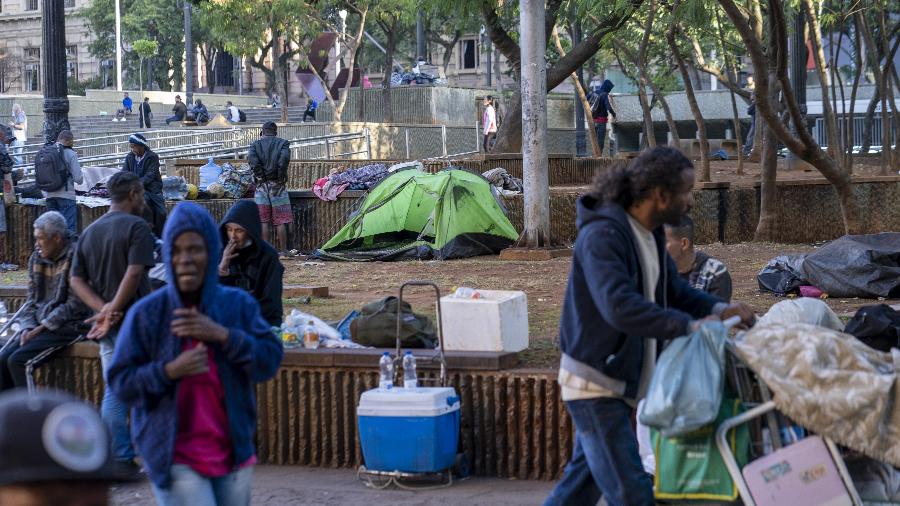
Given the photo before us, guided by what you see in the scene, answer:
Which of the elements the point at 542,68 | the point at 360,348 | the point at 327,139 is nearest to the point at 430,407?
the point at 360,348

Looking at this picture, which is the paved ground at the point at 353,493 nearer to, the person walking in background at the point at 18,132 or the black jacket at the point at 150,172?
the black jacket at the point at 150,172

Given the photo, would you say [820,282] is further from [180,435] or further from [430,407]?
[180,435]

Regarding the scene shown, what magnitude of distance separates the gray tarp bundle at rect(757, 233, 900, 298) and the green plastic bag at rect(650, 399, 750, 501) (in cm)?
595

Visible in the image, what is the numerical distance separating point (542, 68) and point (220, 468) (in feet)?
35.3

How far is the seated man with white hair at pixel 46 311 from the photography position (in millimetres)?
7879

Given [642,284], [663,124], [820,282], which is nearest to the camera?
[642,284]

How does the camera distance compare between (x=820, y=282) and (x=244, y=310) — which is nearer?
(x=244, y=310)

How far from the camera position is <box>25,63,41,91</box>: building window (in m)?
70.8

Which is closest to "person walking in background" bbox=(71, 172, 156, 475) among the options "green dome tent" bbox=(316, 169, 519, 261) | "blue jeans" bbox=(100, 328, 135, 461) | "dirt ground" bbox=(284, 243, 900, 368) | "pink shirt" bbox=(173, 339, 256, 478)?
"blue jeans" bbox=(100, 328, 135, 461)

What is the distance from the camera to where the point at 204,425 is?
4.11 meters

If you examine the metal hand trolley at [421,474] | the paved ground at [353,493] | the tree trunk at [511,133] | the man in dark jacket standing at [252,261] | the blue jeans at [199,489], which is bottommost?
the paved ground at [353,493]

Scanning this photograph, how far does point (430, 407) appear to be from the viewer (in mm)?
6773

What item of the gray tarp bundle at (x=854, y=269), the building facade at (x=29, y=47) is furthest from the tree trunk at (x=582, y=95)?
the building facade at (x=29, y=47)

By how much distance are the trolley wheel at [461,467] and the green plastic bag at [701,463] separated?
237cm
